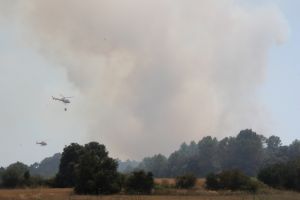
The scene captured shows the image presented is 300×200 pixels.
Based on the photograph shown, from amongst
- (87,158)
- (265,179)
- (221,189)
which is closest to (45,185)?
(87,158)

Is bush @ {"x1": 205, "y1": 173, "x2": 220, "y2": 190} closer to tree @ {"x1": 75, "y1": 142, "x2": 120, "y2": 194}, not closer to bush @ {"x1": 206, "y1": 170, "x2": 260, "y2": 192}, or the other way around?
bush @ {"x1": 206, "y1": 170, "x2": 260, "y2": 192}

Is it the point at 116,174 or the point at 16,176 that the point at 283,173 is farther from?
the point at 16,176

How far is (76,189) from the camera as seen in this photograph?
9069 cm

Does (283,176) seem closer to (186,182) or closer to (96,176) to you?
(186,182)

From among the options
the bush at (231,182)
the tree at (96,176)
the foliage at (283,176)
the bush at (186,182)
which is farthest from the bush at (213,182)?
the tree at (96,176)

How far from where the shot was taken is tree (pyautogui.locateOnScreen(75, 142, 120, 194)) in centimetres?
8894

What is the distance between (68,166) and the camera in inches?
4520

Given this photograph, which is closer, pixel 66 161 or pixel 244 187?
pixel 244 187

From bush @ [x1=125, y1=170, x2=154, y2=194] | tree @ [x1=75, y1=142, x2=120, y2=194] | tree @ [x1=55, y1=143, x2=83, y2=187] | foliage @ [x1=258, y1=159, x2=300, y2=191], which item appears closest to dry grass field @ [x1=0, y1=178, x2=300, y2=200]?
bush @ [x1=125, y1=170, x2=154, y2=194]

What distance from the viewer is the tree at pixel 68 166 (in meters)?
115

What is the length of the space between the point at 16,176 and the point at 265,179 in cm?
5741

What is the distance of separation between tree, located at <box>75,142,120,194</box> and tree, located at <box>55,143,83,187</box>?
790 inches

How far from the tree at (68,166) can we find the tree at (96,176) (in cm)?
2006

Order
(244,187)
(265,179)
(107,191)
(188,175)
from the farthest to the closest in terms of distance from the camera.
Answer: (265,179)
(188,175)
(244,187)
(107,191)
